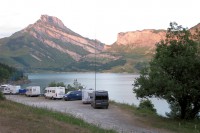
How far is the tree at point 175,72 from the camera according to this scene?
2904cm

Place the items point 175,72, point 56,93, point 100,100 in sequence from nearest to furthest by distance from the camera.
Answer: point 175,72, point 100,100, point 56,93

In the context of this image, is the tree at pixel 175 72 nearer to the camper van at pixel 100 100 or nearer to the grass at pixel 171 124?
the grass at pixel 171 124

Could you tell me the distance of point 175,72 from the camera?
30328mm

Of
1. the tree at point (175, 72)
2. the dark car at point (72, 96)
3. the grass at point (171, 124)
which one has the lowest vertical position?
the grass at point (171, 124)

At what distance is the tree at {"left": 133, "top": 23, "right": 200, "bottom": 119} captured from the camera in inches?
1143

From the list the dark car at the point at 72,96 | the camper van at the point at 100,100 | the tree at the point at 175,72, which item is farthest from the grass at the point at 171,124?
the dark car at the point at 72,96

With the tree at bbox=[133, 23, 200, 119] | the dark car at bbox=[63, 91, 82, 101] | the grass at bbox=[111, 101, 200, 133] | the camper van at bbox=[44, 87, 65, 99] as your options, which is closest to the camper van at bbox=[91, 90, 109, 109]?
the grass at bbox=[111, 101, 200, 133]

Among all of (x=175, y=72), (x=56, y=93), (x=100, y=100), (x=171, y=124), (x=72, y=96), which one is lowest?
(x=171, y=124)

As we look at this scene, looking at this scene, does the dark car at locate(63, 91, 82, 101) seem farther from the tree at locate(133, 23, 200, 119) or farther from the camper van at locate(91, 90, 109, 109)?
the tree at locate(133, 23, 200, 119)

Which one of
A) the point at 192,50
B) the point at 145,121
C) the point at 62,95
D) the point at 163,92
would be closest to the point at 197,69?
the point at 192,50

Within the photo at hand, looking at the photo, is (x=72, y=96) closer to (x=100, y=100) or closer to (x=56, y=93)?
(x=56, y=93)

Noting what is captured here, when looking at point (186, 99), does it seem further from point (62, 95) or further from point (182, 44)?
point (62, 95)

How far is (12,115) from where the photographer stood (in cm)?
1891

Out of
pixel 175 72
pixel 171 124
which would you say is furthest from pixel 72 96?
pixel 171 124
